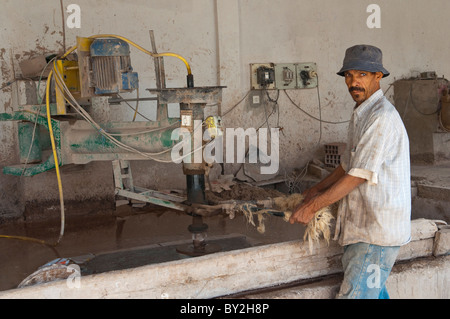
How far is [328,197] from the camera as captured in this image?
2334 millimetres

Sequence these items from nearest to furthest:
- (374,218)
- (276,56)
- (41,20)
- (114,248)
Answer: (374,218), (114,248), (41,20), (276,56)

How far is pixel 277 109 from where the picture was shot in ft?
19.8

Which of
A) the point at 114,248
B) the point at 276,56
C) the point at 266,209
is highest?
the point at 276,56

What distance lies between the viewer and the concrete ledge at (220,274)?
2379mm

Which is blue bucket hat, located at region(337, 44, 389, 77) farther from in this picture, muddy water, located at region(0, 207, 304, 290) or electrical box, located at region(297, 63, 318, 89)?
electrical box, located at region(297, 63, 318, 89)

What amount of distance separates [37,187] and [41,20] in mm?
1702

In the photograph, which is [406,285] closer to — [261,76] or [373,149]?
[373,149]

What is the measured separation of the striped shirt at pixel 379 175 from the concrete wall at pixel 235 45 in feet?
10.9

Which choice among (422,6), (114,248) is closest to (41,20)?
(114,248)

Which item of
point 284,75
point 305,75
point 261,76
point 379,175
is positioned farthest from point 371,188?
point 305,75

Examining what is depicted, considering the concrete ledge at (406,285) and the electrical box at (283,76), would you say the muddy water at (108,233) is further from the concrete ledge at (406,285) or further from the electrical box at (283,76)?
the electrical box at (283,76)

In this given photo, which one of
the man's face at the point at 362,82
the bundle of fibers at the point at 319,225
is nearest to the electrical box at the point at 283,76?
the bundle of fibers at the point at 319,225

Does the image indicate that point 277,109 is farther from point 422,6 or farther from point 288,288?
point 288,288

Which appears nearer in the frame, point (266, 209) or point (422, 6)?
point (266, 209)
